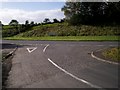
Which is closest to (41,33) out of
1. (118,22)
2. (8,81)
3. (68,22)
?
(68,22)

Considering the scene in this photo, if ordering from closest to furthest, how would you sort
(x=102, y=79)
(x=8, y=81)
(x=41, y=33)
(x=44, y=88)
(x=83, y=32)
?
(x=44, y=88), (x=102, y=79), (x=8, y=81), (x=83, y=32), (x=41, y=33)

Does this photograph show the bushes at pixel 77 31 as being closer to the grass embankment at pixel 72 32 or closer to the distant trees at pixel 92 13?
the grass embankment at pixel 72 32

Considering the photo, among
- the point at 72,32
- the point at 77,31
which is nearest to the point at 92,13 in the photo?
the point at 77,31

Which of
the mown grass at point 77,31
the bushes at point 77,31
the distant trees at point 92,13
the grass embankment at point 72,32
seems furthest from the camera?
the distant trees at point 92,13

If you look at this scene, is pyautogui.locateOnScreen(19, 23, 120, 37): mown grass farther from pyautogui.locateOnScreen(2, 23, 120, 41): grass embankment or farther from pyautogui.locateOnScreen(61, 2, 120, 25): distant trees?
pyautogui.locateOnScreen(61, 2, 120, 25): distant trees

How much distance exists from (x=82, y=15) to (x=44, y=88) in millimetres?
61975

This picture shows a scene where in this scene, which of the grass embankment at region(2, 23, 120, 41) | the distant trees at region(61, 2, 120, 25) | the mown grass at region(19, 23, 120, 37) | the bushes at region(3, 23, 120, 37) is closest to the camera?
the grass embankment at region(2, 23, 120, 41)

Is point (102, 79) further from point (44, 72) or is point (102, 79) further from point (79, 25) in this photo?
point (79, 25)

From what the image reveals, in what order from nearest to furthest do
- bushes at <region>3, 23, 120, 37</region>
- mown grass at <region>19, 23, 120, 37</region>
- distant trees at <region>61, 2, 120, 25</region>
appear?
mown grass at <region>19, 23, 120, 37</region>
bushes at <region>3, 23, 120, 37</region>
distant trees at <region>61, 2, 120, 25</region>

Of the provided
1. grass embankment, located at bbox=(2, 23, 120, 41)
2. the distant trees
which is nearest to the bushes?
grass embankment, located at bbox=(2, 23, 120, 41)

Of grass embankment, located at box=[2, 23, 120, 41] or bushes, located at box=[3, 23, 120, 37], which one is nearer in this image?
grass embankment, located at box=[2, 23, 120, 41]

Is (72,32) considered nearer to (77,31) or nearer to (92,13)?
(77,31)

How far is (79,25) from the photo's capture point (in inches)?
2847

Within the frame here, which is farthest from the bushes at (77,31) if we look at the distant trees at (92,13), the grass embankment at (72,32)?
the distant trees at (92,13)
